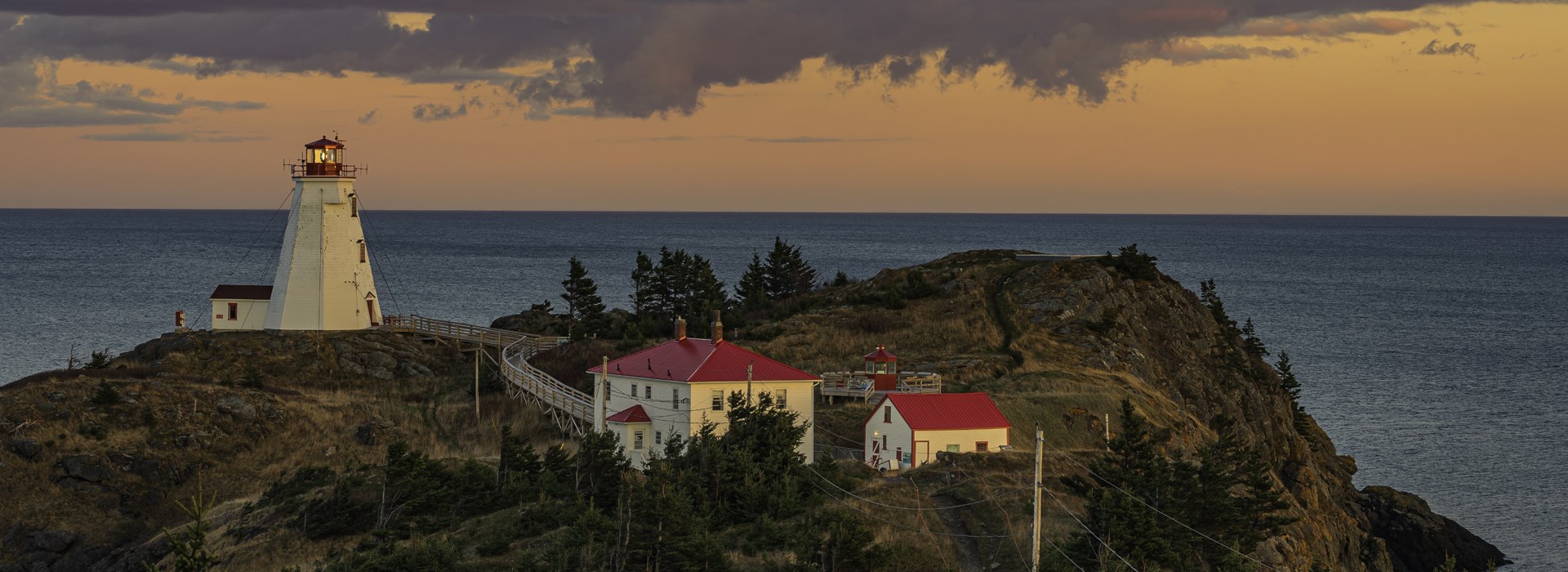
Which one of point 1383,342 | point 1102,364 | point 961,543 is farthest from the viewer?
point 1383,342

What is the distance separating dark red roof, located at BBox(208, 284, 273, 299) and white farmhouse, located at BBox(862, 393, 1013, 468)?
36.7 metres

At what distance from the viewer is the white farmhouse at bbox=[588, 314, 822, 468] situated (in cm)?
4784

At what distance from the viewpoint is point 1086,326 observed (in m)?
66.1

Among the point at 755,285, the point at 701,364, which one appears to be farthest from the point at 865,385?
the point at 755,285

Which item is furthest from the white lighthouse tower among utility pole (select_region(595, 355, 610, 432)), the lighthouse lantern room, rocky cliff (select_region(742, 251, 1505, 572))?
utility pole (select_region(595, 355, 610, 432))

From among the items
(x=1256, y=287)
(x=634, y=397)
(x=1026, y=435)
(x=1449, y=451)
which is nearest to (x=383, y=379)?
(x=634, y=397)

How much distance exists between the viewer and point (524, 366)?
205ft

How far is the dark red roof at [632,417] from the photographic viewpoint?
49.0 meters

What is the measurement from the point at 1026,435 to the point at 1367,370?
2240 inches

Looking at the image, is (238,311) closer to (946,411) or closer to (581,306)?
(581,306)

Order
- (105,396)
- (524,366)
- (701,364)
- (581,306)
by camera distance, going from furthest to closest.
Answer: (581,306) < (524,366) < (105,396) < (701,364)

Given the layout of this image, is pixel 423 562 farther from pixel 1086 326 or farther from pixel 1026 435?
pixel 1086 326

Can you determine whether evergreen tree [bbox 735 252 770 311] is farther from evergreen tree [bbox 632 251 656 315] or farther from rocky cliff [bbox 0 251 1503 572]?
rocky cliff [bbox 0 251 1503 572]

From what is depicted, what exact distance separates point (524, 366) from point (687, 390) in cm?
1676
